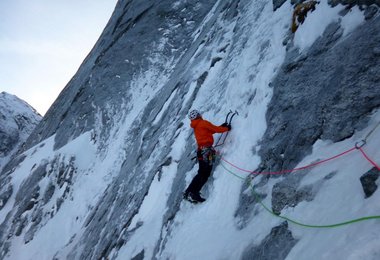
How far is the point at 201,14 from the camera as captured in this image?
2212 cm

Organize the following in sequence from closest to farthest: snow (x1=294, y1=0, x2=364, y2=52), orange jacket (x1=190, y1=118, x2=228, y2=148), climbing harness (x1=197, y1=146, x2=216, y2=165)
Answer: snow (x1=294, y1=0, x2=364, y2=52), climbing harness (x1=197, y1=146, x2=216, y2=165), orange jacket (x1=190, y1=118, x2=228, y2=148)

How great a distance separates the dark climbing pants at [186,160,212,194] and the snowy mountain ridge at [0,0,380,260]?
0.73 ft

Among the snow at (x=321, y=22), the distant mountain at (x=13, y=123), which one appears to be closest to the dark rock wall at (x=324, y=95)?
the snow at (x=321, y=22)

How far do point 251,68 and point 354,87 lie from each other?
13.3ft

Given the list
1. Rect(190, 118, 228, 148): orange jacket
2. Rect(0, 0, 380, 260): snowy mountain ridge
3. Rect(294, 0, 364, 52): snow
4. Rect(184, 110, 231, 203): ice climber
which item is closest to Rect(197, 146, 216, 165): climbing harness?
Rect(184, 110, 231, 203): ice climber

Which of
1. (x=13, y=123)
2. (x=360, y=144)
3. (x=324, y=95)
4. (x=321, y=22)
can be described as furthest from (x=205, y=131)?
(x=13, y=123)

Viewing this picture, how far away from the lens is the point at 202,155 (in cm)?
833

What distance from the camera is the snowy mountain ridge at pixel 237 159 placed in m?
5.12

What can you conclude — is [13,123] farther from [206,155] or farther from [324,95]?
[324,95]

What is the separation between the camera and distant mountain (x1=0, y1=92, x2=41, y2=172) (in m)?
42.5

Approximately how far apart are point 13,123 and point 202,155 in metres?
43.2

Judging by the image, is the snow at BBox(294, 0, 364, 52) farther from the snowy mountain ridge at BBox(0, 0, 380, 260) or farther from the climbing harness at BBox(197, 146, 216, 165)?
the climbing harness at BBox(197, 146, 216, 165)

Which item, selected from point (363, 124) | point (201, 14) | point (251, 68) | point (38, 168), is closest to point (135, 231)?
point (251, 68)

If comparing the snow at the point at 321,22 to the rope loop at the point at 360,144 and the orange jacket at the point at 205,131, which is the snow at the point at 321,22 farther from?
the rope loop at the point at 360,144
